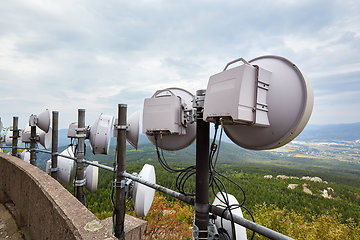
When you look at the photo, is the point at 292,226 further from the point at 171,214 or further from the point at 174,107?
the point at 174,107

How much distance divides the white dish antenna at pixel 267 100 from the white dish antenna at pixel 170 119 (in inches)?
19.7

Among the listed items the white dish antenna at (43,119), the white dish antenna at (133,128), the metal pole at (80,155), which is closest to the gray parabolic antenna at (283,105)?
the white dish antenna at (133,128)

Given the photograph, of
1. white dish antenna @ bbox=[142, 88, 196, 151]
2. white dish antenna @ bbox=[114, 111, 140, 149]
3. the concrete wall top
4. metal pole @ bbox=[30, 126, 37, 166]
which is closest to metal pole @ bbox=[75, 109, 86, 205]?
the concrete wall top

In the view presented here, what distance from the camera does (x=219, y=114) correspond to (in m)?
1.22

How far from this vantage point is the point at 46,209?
1864mm

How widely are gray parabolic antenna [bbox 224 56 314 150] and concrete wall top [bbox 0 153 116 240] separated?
1.27 m

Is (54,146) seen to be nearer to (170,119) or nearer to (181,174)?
(181,174)

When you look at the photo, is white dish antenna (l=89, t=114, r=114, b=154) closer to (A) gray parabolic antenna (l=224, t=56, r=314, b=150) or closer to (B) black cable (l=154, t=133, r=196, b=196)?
(B) black cable (l=154, t=133, r=196, b=196)

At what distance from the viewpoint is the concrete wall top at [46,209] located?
55.3 inches

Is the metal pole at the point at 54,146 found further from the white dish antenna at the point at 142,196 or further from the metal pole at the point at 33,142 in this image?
the white dish antenna at the point at 142,196

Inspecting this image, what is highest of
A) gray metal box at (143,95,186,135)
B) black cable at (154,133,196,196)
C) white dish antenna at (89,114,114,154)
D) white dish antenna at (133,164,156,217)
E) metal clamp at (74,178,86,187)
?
gray metal box at (143,95,186,135)

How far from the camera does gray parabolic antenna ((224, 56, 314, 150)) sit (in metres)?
1.15

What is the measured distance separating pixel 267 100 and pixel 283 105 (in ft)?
0.34

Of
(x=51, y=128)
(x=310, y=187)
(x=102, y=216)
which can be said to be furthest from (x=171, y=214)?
(x=310, y=187)
